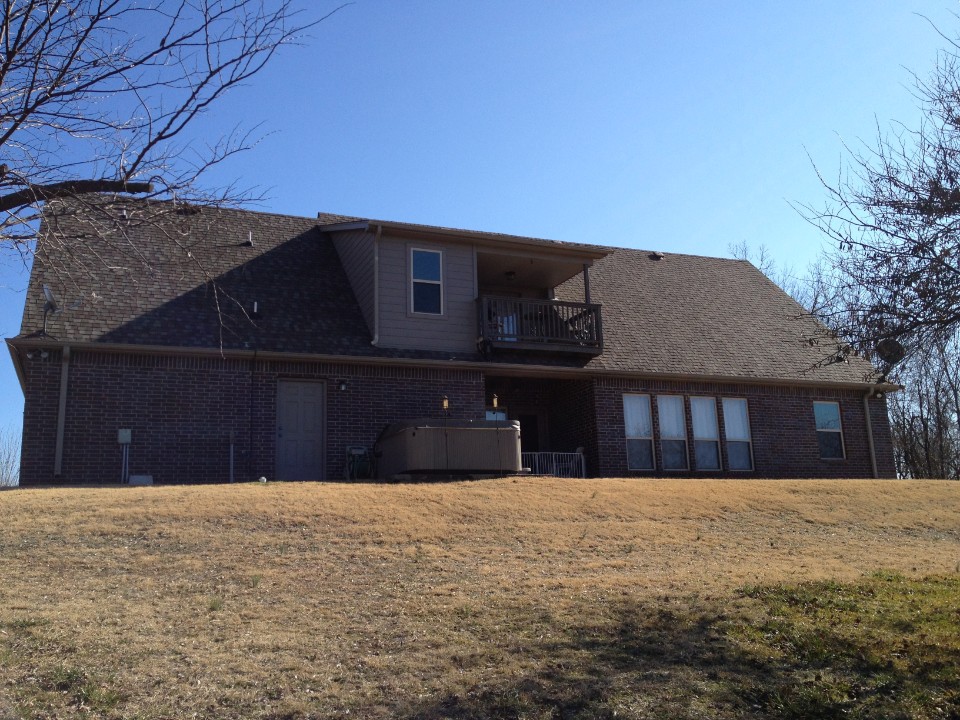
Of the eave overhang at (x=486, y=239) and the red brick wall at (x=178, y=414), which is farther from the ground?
the eave overhang at (x=486, y=239)

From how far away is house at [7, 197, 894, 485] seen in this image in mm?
17062

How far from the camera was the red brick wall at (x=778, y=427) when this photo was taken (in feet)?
68.8

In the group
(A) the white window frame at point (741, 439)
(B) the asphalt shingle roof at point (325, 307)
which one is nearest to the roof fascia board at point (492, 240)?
(B) the asphalt shingle roof at point (325, 307)

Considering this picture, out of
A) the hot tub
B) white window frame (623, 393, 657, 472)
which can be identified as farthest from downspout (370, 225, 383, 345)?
white window frame (623, 393, 657, 472)

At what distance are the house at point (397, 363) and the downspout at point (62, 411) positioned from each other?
4 centimetres

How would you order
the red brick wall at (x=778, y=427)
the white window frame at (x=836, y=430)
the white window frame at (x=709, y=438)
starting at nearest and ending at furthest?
the red brick wall at (x=778, y=427) → the white window frame at (x=709, y=438) → the white window frame at (x=836, y=430)

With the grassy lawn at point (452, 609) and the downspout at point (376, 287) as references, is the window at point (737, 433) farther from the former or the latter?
the downspout at point (376, 287)

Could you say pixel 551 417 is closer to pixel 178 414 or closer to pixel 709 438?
pixel 709 438

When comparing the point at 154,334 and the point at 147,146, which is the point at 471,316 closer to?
the point at 154,334

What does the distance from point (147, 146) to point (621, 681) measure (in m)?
5.36

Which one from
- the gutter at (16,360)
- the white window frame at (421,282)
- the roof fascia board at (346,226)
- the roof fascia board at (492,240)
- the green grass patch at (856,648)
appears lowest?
the green grass patch at (856,648)

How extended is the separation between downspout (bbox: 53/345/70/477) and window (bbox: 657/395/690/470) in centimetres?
1205

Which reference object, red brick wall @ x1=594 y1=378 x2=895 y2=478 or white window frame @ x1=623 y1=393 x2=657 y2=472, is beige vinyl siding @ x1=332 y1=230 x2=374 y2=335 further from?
white window frame @ x1=623 y1=393 x2=657 y2=472

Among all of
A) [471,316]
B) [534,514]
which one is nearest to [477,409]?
[471,316]
